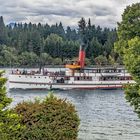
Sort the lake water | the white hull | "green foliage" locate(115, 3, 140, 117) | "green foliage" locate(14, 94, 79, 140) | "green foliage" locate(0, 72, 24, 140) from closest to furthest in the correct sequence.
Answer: "green foliage" locate(0, 72, 24, 140)
"green foliage" locate(14, 94, 79, 140)
"green foliage" locate(115, 3, 140, 117)
the lake water
the white hull

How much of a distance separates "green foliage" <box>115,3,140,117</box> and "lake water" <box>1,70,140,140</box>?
56.1 feet

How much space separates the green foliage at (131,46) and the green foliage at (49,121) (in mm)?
5389

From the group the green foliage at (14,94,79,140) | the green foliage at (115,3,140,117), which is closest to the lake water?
the green foliage at (115,3,140,117)

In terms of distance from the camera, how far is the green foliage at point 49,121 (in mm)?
31234

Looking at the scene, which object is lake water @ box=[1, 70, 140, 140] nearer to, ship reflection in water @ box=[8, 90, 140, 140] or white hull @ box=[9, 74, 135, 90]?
ship reflection in water @ box=[8, 90, 140, 140]

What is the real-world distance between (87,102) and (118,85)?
3252 cm

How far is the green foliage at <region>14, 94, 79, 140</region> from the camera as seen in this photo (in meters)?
31.2

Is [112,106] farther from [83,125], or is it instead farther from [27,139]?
[27,139]

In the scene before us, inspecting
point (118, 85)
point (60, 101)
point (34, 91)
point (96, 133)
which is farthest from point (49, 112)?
point (118, 85)

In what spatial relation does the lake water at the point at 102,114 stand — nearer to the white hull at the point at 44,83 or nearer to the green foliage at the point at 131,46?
the white hull at the point at 44,83

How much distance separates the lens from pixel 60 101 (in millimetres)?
32594

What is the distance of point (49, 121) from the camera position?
103 feet

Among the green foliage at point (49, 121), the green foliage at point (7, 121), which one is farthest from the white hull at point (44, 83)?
the green foliage at point (7, 121)

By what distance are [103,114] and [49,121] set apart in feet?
148
